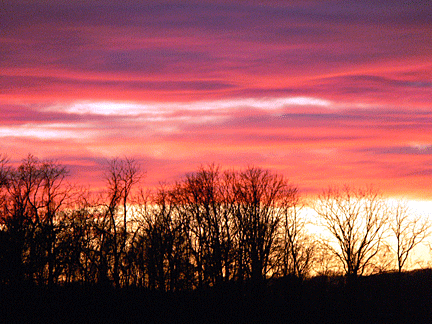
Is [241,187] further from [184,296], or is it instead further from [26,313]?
[26,313]

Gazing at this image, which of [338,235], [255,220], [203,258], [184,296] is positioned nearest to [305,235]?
[338,235]

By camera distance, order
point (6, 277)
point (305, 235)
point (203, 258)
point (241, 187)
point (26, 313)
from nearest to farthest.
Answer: point (26, 313)
point (6, 277)
point (203, 258)
point (241, 187)
point (305, 235)

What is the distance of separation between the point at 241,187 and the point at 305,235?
44.9ft

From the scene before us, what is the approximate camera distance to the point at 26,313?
164ft

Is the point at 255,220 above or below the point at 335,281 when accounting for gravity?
above

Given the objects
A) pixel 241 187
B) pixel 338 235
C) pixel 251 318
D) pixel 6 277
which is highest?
pixel 241 187

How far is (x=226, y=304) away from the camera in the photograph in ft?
197

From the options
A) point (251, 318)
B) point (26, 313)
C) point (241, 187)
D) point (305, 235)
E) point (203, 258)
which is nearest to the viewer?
point (26, 313)

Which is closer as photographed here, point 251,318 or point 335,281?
point 251,318

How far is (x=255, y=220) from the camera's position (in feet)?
221

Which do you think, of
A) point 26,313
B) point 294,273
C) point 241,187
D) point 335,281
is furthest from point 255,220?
point 26,313

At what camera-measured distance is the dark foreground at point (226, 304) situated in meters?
52.4

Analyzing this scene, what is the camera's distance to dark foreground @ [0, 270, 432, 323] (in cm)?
5238

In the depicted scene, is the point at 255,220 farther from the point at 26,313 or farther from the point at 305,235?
the point at 26,313
